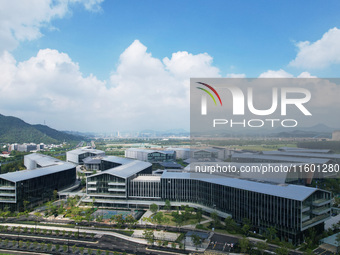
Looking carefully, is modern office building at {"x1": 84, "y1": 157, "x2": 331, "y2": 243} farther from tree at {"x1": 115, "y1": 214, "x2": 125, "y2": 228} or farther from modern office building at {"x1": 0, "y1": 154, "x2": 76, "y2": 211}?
modern office building at {"x1": 0, "y1": 154, "x2": 76, "y2": 211}

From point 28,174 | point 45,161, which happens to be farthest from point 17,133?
point 28,174

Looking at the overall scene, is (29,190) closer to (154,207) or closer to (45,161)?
(154,207)

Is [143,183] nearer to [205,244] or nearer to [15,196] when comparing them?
[205,244]

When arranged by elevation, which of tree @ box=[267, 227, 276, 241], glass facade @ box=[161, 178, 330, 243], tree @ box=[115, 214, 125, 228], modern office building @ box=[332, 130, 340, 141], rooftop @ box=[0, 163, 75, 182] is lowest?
tree @ box=[115, 214, 125, 228]

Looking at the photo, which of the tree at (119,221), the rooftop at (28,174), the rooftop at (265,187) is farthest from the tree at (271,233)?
the rooftop at (28,174)

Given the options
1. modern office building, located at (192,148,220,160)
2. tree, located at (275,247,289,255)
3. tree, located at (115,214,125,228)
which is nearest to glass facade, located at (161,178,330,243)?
tree, located at (275,247,289,255)

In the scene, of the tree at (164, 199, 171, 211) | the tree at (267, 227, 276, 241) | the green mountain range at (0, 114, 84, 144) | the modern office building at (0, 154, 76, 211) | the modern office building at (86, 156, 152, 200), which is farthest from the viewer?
the green mountain range at (0, 114, 84, 144)

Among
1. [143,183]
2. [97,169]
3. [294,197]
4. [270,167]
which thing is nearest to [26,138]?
[97,169]

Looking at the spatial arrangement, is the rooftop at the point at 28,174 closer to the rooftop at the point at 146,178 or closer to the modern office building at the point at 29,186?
the modern office building at the point at 29,186
